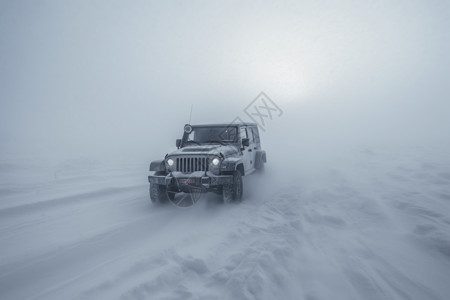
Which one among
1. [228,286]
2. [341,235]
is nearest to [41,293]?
[228,286]

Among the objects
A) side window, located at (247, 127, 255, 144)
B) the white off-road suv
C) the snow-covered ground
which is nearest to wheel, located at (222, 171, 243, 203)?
the white off-road suv

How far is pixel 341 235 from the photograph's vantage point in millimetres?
3656

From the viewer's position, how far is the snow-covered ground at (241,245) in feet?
8.37

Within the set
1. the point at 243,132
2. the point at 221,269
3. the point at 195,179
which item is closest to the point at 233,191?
the point at 195,179

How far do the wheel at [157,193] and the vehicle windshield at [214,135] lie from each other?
156 cm

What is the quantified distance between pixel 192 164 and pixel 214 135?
1615mm

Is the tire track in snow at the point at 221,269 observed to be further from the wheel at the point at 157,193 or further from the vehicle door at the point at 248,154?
the vehicle door at the point at 248,154

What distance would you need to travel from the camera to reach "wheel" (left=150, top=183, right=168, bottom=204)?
5.75m

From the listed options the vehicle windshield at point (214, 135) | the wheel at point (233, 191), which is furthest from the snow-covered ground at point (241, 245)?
the vehicle windshield at point (214, 135)

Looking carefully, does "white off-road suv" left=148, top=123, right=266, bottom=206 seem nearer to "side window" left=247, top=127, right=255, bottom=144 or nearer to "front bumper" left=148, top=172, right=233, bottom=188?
"front bumper" left=148, top=172, right=233, bottom=188

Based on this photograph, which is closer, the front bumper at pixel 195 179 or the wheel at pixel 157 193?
the front bumper at pixel 195 179

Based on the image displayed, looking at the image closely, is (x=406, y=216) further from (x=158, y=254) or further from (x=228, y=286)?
(x=158, y=254)

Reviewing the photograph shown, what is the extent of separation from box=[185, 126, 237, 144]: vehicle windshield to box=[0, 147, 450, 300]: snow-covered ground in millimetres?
1570

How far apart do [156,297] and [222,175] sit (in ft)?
10.3
